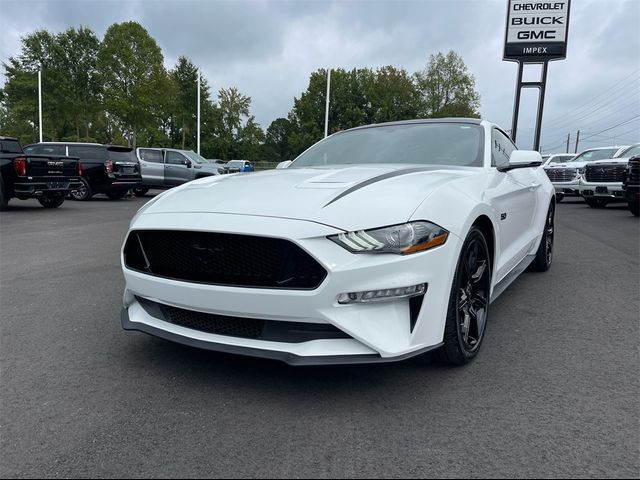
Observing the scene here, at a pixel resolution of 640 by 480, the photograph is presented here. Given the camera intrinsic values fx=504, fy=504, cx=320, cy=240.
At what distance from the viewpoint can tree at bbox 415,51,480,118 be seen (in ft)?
208

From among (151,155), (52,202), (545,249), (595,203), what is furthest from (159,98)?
(545,249)

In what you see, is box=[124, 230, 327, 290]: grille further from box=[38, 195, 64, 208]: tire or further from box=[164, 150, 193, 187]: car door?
box=[164, 150, 193, 187]: car door

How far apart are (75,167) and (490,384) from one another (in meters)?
12.2

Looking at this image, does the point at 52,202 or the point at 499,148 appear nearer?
the point at 499,148

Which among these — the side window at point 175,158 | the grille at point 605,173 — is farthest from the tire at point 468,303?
the side window at point 175,158

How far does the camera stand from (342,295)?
2.32 m

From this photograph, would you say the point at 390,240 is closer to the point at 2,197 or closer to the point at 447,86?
the point at 2,197

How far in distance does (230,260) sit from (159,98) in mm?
42884

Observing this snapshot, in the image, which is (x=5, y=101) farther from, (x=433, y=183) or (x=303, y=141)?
(x=433, y=183)

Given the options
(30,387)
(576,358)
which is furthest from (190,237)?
(576,358)

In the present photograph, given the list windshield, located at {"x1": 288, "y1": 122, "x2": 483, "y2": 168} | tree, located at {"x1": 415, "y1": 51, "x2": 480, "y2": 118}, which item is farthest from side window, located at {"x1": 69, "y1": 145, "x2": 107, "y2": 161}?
tree, located at {"x1": 415, "y1": 51, "x2": 480, "y2": 118}

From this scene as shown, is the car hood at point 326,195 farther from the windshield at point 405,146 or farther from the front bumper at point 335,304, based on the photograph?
the windshield at point 405,146

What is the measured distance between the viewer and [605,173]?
45.6 ft

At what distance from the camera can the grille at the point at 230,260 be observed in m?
2.38
